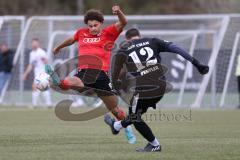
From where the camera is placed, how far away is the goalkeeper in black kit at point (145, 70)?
11812mm

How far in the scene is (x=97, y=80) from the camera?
13844mm

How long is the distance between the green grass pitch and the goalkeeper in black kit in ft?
1.46

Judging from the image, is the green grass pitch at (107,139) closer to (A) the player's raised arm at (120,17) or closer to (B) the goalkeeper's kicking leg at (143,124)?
(B) the goalkeeper's kicking leg at (143,124)

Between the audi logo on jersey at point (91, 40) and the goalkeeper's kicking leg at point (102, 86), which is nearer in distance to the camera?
the goalkeeper's kicking leg at point (102, 86)

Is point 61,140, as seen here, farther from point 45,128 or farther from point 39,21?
Answer: point 39,21

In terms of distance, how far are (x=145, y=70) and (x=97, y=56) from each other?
2254 mm

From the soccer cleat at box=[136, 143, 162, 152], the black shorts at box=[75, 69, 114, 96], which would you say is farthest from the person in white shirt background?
the soccer cleat at box=[136, 143, 162, 152]

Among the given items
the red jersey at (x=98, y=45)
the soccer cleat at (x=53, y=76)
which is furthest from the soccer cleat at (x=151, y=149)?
the soccer cleat at (x=53, y=76)

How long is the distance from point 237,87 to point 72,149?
15.8m

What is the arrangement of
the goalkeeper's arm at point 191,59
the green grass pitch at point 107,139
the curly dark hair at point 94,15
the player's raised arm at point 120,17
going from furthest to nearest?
the curly dark hair at point 94,15
the player's raised arm at point 120,17
the goalkeeper's arm at point 191,59
the green grass pitch at point 107,139

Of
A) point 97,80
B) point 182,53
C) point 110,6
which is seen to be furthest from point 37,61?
point 110,6

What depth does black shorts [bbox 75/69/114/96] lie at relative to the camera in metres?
13.9

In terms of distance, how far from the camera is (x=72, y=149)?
490 inches

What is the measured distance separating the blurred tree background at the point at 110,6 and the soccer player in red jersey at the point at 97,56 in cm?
2363
